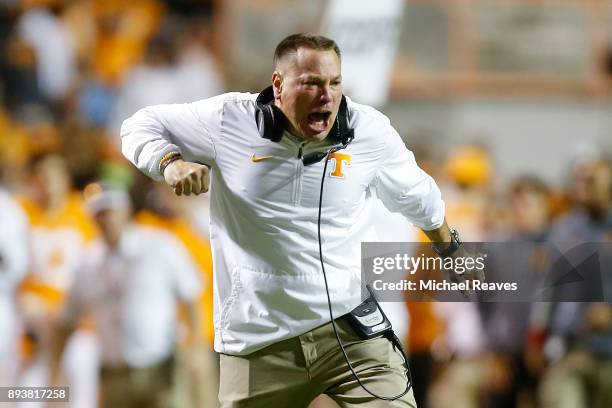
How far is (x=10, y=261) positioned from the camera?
7.17m

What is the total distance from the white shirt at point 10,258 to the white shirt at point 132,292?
13.7 inches

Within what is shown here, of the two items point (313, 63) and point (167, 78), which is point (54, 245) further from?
point (313, 63)

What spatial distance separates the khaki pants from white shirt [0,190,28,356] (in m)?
2.86

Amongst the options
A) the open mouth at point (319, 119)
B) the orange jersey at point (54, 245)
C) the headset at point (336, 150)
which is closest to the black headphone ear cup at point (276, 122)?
the headset at point (336, 150)

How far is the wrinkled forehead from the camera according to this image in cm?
423

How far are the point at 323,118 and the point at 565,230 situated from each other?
3.42m

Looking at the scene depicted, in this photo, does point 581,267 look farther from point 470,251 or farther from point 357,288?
point 357,288

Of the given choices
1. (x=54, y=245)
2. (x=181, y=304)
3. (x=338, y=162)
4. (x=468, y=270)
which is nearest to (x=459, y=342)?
(x=181, y=304)

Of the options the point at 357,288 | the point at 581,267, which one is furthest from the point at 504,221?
the point at 357,288

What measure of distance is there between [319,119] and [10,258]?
3423 mm

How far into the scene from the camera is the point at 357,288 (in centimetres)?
457

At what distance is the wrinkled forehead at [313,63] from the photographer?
423 centimetres

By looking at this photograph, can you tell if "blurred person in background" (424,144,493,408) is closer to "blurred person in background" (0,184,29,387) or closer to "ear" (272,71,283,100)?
"blurred person in background" (0,184,29,387)

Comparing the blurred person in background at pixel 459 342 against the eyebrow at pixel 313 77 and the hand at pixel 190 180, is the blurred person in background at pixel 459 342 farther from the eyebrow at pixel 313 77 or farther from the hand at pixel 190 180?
the hand at pixel 190 180
